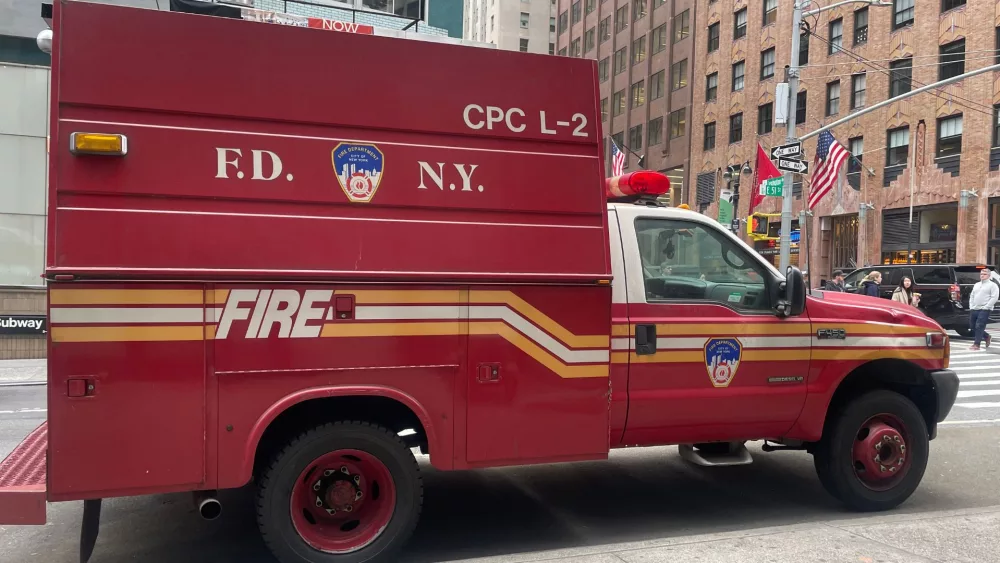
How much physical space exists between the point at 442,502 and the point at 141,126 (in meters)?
3.33

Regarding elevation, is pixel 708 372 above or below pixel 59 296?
below

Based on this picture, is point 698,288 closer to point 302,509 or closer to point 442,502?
point 442,502

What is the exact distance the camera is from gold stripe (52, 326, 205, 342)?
12.3ft


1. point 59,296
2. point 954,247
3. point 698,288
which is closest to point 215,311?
point 59,296

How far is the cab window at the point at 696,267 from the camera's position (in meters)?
5.06

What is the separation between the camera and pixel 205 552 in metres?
4.72

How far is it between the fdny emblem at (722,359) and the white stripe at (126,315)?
3079mm

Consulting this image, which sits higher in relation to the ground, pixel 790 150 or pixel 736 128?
pixel 736 128

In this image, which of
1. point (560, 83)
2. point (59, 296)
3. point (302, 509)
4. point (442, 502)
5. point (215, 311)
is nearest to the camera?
point (59, 296)

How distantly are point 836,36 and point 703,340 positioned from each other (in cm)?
3672

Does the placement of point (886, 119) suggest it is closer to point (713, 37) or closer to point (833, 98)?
point (833, 98)

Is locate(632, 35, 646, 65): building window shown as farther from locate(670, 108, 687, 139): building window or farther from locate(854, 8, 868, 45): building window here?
locate(854, 8, 868, 45): building window

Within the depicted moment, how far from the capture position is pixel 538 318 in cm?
456

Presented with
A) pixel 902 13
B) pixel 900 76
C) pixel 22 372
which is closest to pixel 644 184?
pixel 22 372
